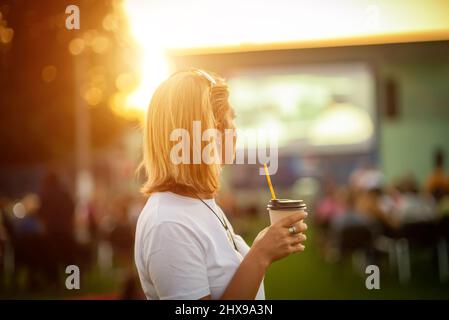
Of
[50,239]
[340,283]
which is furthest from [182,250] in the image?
[340,283]

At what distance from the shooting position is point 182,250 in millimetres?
1387

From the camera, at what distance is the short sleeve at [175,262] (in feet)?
4.53

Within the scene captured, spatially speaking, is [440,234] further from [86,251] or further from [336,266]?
[86,251]

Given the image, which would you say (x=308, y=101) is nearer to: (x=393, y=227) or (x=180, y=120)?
(x=393, y=227)

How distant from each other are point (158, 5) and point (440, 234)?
4903mm

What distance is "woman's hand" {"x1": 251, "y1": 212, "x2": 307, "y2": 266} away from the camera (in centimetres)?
148

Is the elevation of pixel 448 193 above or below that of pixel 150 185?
below

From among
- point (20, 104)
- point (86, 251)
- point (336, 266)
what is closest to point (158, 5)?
point (20, 104)

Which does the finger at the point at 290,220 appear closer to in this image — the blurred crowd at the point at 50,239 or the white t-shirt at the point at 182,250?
the white t-shirt at the point at 182,250

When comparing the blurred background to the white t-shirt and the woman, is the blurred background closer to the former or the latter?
the woman

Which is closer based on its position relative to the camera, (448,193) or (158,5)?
(158,5)

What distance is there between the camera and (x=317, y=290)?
6270 mm
